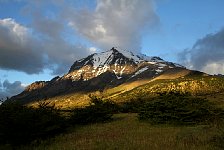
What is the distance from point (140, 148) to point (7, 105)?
36.2ft

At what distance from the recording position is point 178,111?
29.9 meters

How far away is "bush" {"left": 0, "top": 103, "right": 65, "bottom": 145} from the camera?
22.0m

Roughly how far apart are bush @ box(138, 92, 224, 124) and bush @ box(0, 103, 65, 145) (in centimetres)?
872

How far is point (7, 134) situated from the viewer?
72.2ft

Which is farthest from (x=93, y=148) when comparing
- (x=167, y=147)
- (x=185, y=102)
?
(x=185, y=102)

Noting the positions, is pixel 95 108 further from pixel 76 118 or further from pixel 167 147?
pixel 167 147

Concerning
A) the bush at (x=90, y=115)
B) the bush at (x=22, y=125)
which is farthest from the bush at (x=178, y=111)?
the bush at (x=22, y=125)

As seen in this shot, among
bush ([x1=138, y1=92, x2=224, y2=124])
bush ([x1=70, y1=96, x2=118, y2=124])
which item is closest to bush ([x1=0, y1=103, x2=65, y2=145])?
bush ([x1=70, y1=96, x2=118, y2=124])

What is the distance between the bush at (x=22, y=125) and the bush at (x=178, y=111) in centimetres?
872

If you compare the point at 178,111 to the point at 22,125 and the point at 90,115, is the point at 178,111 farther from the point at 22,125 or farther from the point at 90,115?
the point at 22,125

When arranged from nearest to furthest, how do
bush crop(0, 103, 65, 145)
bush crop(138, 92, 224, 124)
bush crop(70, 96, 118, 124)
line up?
bush crop(0, 103, 65, 145)
bush crop(138, 92, 224, 124)
bush crop(70, 96, 118, 124)

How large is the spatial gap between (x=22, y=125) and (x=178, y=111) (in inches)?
507

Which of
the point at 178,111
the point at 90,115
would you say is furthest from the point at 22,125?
the point at 178,111

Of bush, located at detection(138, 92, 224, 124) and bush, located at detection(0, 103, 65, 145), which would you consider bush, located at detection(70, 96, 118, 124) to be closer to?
bush, located at detection(138, 92, 224, 124)
